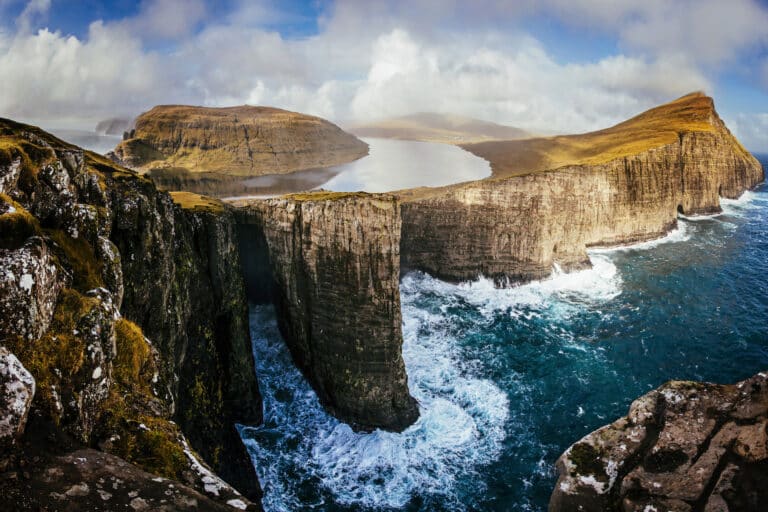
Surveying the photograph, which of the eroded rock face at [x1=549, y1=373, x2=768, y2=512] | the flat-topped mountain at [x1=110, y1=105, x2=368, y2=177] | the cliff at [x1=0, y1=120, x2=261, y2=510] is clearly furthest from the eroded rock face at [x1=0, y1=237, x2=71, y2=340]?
the flat-topped mountain at [x1=110, y1=105, x2=368, y2=177]

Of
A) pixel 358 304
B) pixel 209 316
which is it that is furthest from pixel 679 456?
pixel 209 316

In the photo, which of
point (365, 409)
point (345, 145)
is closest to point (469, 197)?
point (365, 409)

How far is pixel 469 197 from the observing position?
38.4 m

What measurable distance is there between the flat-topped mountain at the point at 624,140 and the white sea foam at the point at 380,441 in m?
30.8

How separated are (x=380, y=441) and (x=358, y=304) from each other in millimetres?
6899

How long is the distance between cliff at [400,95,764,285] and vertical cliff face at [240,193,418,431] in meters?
18.4

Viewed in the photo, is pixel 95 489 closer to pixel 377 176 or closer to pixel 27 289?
pixel 27 289

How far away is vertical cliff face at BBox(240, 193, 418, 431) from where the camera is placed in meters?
20.8

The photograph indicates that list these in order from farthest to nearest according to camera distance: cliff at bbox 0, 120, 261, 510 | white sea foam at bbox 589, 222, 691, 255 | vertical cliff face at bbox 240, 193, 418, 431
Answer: white sea foam at bbox 589, 222, 691, 255 < vertical cliff face at bbox 240, 193, 418, 431 < cliff at bbox 0, 120, 261, 510

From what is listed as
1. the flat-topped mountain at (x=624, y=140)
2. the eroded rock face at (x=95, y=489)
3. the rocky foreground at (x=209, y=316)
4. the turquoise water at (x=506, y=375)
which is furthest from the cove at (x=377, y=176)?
the eroded rock face at (x=95, y=489)

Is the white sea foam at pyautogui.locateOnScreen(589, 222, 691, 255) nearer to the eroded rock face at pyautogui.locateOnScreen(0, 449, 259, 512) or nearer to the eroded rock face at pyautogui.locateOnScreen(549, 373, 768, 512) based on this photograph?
the eroded rock face at pyautogui.locateOnScreen(549, 373, 768, 512)

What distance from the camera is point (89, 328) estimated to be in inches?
295

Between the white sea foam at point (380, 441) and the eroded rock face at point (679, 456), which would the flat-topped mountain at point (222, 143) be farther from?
the eroded rock face at point (679, 456)

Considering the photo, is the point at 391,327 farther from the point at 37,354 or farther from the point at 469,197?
the point at 469,197
